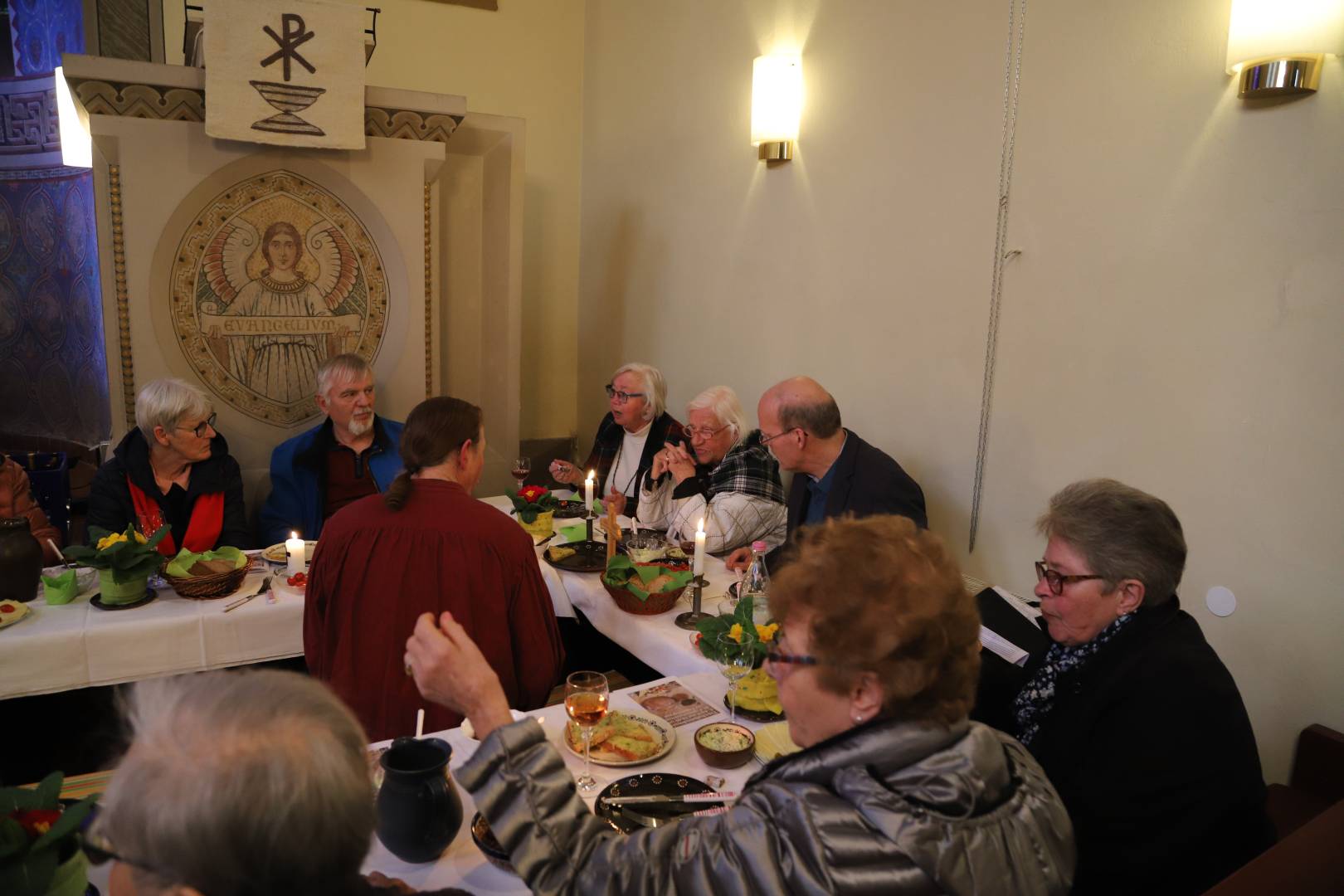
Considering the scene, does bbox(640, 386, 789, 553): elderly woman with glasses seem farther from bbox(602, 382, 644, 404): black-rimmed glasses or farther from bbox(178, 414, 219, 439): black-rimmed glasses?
bbox(178, 414, 219, 439): black-rimmed glasses

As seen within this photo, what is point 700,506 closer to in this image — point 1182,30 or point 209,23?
point 1182,30

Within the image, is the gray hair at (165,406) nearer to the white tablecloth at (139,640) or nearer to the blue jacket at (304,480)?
the blue jacket at (304,480)

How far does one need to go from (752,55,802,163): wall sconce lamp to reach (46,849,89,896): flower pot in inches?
155

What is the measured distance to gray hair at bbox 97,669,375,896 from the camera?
2.83 feet

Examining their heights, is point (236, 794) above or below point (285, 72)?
below

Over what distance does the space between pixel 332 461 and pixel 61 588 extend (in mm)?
1568

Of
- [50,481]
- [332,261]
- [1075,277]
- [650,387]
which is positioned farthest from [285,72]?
[1075,277]

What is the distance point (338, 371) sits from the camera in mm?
4121

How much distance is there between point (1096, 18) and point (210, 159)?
4.02 m

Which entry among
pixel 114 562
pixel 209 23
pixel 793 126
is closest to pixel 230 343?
pixel 209 23

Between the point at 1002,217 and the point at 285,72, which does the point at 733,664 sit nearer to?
the point at 1002,217

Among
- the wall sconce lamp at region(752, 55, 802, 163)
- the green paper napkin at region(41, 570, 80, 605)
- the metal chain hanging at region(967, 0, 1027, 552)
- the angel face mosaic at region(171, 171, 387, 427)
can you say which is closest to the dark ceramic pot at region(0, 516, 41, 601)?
the green paper napkin at region(41, 570, 80, 605)

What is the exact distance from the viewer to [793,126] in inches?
167

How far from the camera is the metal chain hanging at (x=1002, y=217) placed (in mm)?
3127
